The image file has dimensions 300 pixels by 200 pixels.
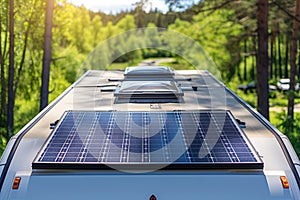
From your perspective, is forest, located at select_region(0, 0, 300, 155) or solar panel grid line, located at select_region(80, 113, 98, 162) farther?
forest, located at select_region(0, 0, 300, 155)

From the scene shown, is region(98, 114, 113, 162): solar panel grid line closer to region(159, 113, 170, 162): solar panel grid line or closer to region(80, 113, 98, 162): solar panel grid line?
region(80, 113, 98, 162): solar panel grid line

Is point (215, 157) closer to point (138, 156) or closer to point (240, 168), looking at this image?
point (240, 168)

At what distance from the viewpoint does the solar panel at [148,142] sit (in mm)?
3902

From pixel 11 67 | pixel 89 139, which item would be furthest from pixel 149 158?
pixel 11 67

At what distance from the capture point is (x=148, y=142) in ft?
14.6

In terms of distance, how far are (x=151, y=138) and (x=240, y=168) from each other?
1124 mm

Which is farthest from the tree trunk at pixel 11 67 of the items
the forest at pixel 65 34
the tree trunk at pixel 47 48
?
the tree trunk at pixel 47 48

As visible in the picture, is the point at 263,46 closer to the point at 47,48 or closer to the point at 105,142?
the point at 47,48

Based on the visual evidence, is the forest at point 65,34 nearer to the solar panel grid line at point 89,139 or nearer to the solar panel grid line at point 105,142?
the solar panel grid line at point 89,139

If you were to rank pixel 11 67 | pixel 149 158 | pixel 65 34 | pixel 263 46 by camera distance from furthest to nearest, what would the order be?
1. pixel 65 34
2. pixel 11 67
3. pixel 263 46
4. pixel 149 158

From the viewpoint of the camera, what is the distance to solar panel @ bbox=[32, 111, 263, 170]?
12.8ft

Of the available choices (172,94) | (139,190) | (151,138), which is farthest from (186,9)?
(139,190)

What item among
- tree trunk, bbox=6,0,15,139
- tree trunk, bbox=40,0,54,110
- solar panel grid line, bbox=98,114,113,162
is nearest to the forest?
tree trunk, bbox=6,0,15,139

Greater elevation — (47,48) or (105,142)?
(47,48)
